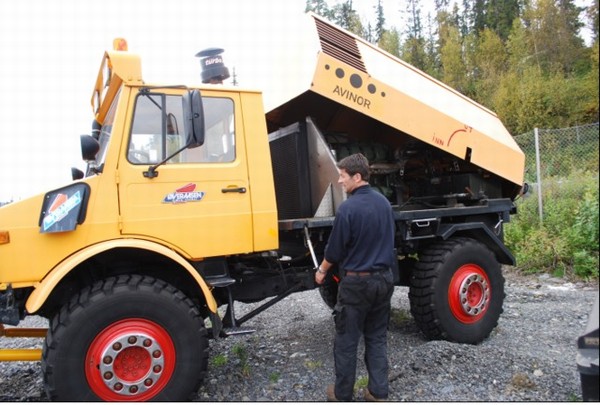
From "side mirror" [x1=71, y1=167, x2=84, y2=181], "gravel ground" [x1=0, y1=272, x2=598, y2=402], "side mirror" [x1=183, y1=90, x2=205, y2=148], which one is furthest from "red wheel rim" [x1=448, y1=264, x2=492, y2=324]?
"side mirror" [x1=71, y1=167, x2=84, y2=181]

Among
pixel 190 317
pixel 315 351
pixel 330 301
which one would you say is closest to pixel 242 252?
pixel 190 317

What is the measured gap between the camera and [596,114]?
7.44 ft

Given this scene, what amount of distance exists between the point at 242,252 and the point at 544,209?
2.76 meters

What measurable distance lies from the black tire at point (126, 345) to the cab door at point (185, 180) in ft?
1.42

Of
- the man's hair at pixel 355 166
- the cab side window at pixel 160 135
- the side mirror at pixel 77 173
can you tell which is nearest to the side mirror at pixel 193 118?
the cab side window at pixel 160 135

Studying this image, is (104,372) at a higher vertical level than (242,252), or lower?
lower

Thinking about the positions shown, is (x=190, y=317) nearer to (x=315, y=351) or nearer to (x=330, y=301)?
(x=315, y=351)

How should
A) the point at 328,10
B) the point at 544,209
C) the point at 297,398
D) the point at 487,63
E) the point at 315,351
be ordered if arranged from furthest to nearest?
1. the point at 328,10
2. the point at 487,63
3. the point at 315,351
4. the point at 544,209
5. the point at 297,398

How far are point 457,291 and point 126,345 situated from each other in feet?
10.3

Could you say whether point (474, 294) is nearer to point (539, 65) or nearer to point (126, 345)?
point (539, 65)

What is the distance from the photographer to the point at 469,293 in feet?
15.9

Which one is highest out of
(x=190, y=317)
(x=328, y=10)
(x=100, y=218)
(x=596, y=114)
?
(x=328, y=10)

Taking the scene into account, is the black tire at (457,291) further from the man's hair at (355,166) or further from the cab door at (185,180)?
the cab door at (185,180)

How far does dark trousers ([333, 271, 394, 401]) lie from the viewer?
10.8 feet
